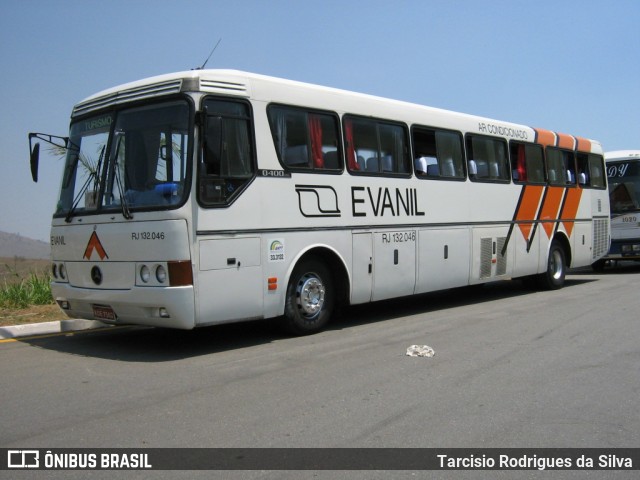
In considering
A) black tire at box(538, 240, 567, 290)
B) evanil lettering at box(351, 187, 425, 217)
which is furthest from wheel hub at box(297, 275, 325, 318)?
black tire at box(538, 240, 567, 290)

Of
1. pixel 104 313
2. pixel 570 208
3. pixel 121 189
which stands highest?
pixel 121 189

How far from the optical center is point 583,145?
16.2 meters

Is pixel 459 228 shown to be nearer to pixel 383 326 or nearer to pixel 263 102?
pixel 383 326

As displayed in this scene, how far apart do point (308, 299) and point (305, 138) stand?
2.14 m

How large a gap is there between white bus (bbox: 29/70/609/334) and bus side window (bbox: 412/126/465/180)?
0.03m

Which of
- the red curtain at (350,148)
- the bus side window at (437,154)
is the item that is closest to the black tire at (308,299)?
the red curtain at (350,148)

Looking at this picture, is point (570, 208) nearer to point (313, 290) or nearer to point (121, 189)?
point (313, 290)

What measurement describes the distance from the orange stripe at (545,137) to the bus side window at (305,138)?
22.2 ft

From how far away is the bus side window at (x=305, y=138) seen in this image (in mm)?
8594

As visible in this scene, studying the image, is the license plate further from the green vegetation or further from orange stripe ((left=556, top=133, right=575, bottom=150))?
orange stripe ((left=556, top=133, right=575, bottom=150))

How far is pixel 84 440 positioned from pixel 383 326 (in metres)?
5.76

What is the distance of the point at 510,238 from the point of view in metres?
13.3

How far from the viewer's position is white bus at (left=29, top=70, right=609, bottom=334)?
755 centimetres

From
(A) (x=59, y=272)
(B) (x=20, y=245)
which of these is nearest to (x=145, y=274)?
(A) (x=59, y=272)
